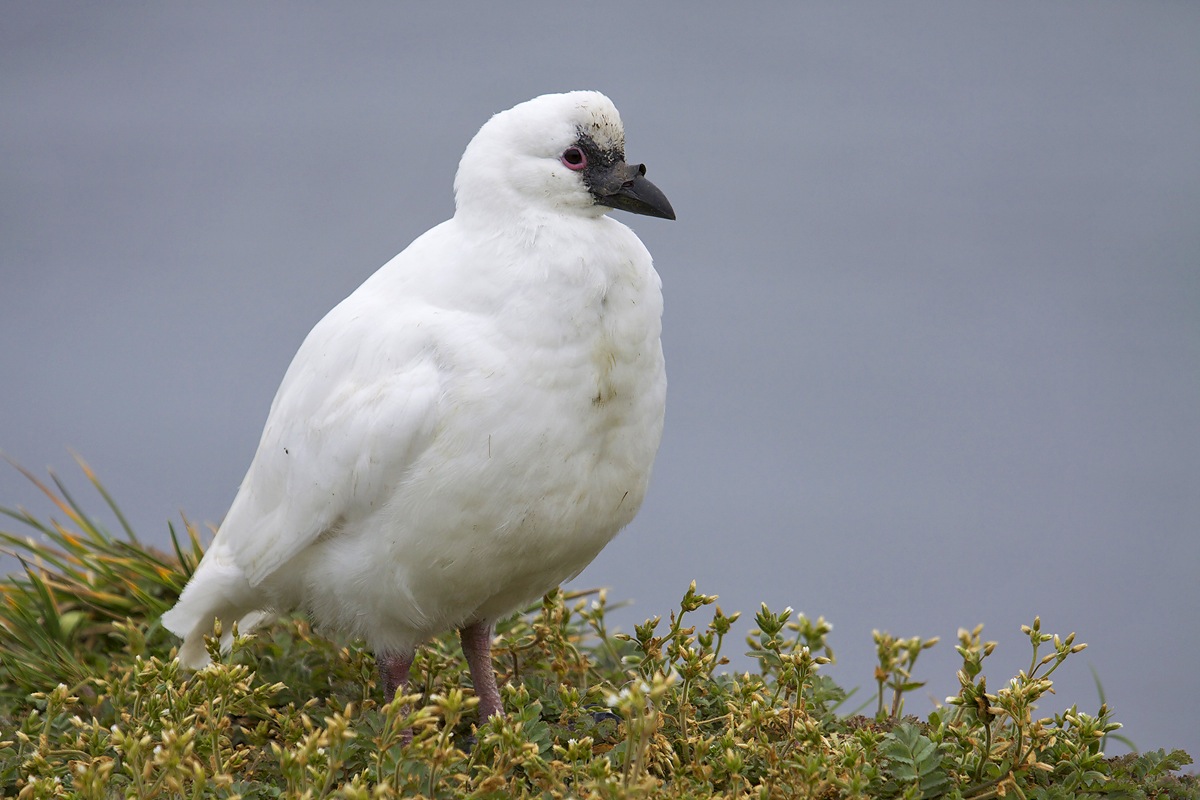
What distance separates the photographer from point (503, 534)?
3.68 m

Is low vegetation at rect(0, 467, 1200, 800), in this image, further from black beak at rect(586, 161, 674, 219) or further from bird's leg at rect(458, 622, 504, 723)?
black beak at rect(586, 161, 674, 219)

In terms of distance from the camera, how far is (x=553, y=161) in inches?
150

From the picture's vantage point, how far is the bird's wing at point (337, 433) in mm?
3688

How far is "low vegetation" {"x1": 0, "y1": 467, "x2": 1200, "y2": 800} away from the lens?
118 inches

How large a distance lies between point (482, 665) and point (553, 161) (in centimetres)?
168

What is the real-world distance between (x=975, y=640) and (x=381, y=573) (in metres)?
1.73

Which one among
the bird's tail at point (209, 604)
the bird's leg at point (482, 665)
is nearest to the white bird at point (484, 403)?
the bird's tail at point (209, 604)

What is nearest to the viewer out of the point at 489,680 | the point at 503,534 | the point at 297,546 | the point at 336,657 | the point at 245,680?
the point at 245,680

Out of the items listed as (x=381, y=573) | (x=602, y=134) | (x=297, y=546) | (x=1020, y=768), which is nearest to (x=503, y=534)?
(x=381, y=573)

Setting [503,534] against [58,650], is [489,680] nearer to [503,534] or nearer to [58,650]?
[503,534]

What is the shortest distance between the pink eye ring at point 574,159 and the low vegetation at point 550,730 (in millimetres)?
1282

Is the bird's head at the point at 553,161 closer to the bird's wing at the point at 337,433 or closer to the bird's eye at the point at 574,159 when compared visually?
the bird's eye at the point at 574,159

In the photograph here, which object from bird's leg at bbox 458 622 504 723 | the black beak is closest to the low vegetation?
bird's leg at bbox 458 622 504 723

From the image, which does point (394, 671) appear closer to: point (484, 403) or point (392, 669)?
point (392, 669)
